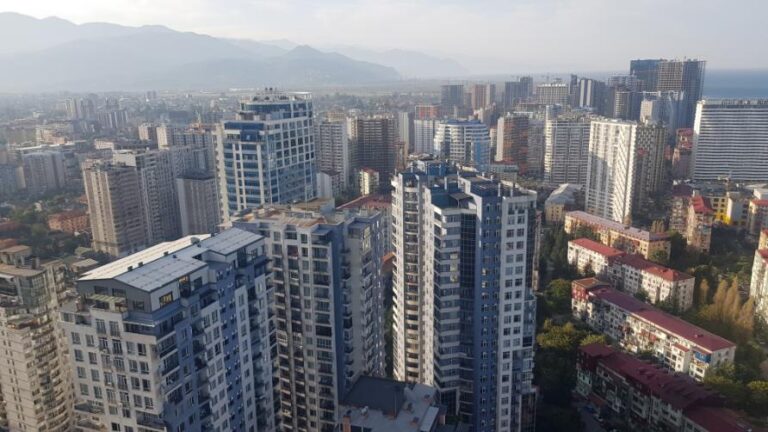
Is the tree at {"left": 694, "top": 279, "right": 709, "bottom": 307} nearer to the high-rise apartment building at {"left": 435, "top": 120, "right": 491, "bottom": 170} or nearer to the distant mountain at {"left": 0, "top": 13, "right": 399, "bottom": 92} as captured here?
the high-rise apartment building at {"left": 435, "top": 120, "right": 491, "bottom": 170}

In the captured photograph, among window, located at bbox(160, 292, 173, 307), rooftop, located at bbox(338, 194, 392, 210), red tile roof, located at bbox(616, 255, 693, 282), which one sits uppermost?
window, located at bbox(160, 292, 173, 307)

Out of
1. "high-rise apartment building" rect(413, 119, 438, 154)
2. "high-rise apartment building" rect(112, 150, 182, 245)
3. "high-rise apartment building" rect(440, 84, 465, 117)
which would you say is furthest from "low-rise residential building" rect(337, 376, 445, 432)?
"high-rise apartment building" rect(440, 84, 465, 117)

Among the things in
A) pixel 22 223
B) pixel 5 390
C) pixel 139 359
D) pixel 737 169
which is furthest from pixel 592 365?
pixel 737 169

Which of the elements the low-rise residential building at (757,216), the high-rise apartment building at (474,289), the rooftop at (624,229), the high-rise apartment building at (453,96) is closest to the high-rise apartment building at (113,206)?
the high-rise apartment building at (474,289)

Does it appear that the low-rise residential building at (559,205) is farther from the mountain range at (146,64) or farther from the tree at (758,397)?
the mountain range at (146,64)

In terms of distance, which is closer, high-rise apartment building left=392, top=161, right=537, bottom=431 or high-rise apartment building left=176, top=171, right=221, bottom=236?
high-rise apartment building left=392, top=161, right=537, bottom=431

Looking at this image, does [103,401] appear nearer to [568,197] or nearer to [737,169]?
[568,197]

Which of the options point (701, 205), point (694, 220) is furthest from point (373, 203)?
point (701, 205)
